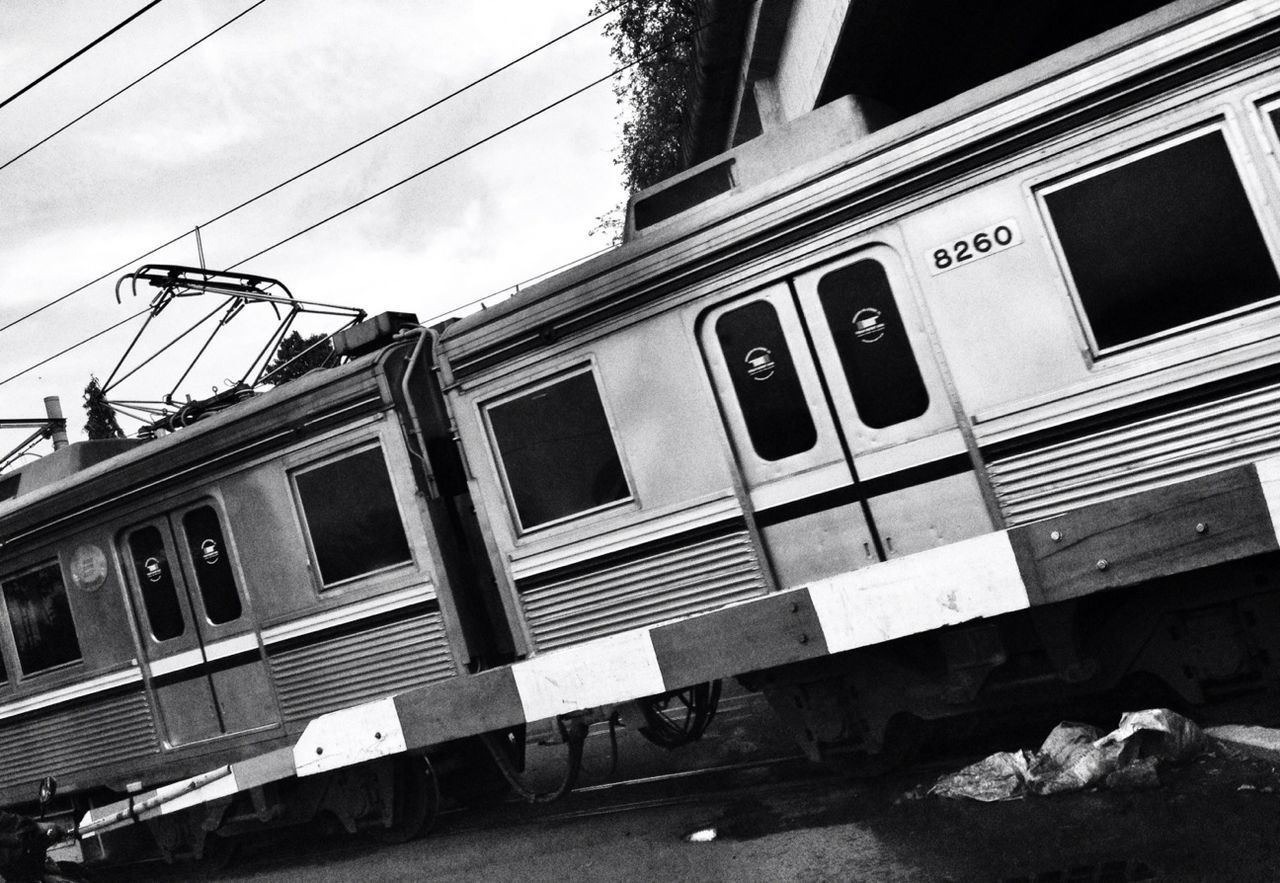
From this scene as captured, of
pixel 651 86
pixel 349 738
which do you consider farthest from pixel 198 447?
pixel 651 86

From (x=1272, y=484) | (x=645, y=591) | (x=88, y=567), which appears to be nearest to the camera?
(x=1272, y=484)

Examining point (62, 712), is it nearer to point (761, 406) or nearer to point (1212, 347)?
point (761, 406)

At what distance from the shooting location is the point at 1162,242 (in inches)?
197

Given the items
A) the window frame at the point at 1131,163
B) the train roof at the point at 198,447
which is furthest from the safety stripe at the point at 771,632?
the train roof at the point at 198,447

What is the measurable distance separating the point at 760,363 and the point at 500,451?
70.2 inches

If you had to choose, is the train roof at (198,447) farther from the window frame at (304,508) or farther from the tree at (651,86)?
the tree at (651,86)

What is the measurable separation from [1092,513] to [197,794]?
6.45m

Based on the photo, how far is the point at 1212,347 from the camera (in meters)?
4.88

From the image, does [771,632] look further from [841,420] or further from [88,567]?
[88,567]

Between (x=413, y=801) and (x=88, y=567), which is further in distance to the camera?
(x=88, y=567)

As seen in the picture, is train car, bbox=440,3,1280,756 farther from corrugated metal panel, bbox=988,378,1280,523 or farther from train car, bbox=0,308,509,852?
train car, bbox=0,308,509,852

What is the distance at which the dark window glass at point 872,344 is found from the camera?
571 centimetres

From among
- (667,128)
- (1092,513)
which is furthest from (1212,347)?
(667,128)

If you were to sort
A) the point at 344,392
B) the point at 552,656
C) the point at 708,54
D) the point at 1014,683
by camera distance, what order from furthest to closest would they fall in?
the point at 708,54 → the point at 344,392 → the point at 552,656 → the point at 1014,683
